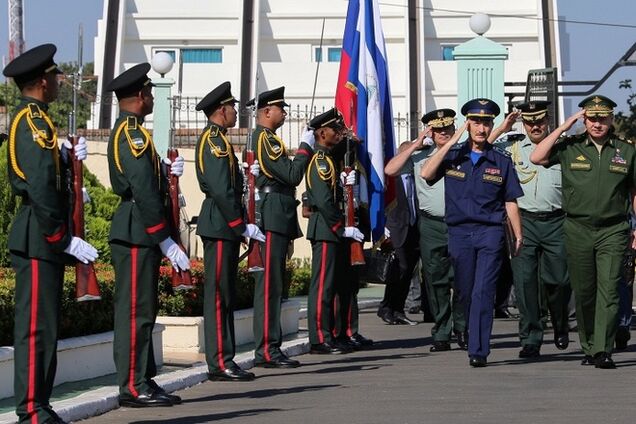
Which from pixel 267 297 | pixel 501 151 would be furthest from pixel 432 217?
pixel 267 297

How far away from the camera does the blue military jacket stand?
531 inches

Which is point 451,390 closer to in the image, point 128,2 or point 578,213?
point 578,213

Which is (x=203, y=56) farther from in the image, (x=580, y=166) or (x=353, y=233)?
(x=580, y=166)

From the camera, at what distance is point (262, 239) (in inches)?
501

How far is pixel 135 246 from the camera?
1073 cm

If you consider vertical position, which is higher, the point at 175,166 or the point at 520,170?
the point at 520,170

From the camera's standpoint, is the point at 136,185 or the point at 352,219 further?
the point at 352,219

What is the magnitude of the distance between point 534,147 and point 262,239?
10.4 ft

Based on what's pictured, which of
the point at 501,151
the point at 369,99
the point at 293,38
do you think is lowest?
the point at 501,151

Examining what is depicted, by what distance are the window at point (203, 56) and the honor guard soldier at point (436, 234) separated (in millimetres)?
30368

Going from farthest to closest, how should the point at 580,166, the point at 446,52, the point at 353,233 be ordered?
the point at 446,52, the point at 353,233, the point at 580,166

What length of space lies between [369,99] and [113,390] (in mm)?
6415

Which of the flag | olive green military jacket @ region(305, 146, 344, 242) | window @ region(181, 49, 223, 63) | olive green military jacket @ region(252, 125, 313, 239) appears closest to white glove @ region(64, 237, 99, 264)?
olive green military jacket @ region(252, 125, 313, 239)

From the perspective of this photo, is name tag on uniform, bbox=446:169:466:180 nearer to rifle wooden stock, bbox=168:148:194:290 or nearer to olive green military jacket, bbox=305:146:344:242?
olive green military jacket, bbox=305:146:344:242
